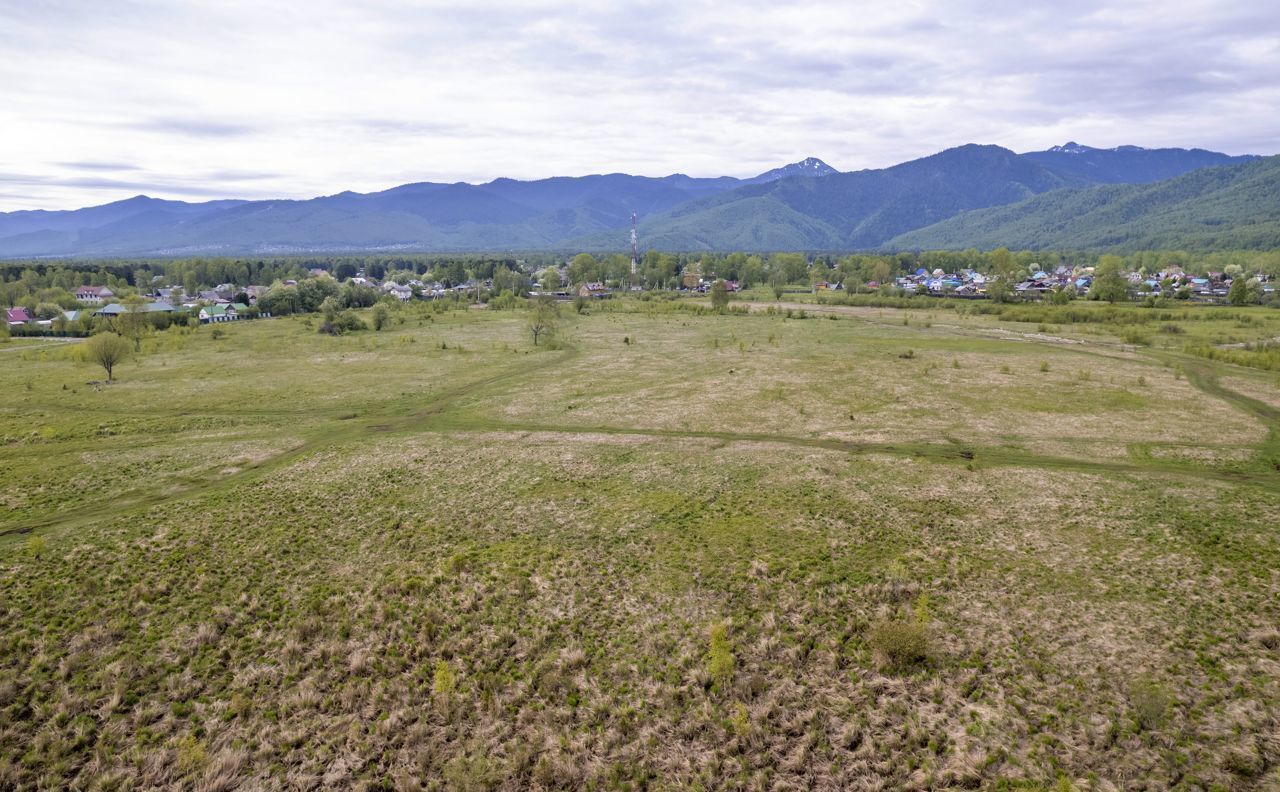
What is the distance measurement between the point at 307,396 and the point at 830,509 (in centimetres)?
4680

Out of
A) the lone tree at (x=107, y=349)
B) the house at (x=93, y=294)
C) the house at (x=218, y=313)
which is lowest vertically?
the lone tree at (x=107, y=349)

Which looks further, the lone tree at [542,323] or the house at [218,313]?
the house at [218,313]

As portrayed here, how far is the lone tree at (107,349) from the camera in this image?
61594 mm

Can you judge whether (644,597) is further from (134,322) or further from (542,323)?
(134,322)

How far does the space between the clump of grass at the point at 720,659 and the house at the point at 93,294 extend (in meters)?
191

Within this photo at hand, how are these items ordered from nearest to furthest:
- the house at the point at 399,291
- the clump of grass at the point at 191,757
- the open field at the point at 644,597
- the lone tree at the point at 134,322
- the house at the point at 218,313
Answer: the clump of grass at the point at 191,757 → the open field at the point at 644,597 → the lone tree at the point at 134,322 → the house at the point at 218,313 → the house at the point at 399,291

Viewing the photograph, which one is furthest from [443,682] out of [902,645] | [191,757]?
[902,645]

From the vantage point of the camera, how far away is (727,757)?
1617 centimetres

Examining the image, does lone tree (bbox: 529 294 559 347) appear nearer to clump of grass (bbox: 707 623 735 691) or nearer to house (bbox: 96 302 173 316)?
clump of grass (bbox: 707 623 735 691)

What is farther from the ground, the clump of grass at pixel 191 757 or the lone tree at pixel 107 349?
the lone tree at pixel 107 349

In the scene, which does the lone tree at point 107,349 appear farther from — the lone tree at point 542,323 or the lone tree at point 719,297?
the lone tree at point 719,297

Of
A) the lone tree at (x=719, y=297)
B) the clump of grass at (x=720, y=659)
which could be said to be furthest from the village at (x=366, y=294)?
the clump of grass at (x=720, y=659)

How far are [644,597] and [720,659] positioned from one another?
457 cm

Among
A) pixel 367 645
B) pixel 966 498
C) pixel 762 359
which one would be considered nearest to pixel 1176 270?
pixel 762 359
